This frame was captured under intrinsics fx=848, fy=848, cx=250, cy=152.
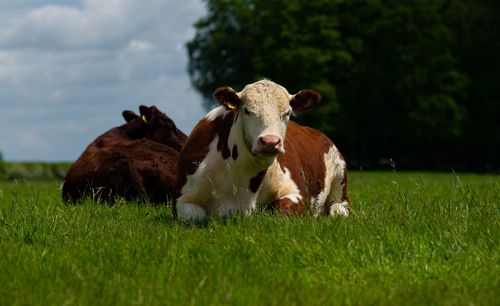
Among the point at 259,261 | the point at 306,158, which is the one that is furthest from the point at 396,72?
the point at 259,261

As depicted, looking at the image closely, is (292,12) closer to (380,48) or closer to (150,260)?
(380,48)

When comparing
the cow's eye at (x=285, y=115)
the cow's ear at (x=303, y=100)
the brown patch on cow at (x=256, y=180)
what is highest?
the cow's ear at (x=303, y=100)

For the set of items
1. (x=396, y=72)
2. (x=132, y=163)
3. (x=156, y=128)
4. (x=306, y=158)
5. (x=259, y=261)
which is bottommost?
(x=259, y=261)

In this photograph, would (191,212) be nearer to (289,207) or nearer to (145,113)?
(289,207)

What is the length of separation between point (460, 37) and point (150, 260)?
5119 centimetres

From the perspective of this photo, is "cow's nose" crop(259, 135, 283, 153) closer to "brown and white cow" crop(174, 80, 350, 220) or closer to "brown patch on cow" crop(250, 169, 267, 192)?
"brown and white cow" crop(174, 80, 350, 220)

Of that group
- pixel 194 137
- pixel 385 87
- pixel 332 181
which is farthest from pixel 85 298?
pixel 385 87

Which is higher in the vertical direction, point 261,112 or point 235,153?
point 261,112

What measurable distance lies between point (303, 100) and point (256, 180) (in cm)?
103

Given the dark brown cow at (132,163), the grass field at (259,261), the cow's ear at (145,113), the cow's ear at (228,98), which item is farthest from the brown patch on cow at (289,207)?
the cow's ear at (145,113)

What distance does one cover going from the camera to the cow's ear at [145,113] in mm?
13506

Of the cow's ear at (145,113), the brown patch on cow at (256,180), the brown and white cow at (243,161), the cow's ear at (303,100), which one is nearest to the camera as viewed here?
the brown and white cow at (243,161)

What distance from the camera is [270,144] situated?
824cm

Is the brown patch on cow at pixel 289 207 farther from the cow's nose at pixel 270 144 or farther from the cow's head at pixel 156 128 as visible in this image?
the cow's head at pixel 156 128
